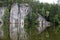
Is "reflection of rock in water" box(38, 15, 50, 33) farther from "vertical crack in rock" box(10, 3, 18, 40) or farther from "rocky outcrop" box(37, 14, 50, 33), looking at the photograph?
"vertical crack in rock" box(10, 3, 18, 40)

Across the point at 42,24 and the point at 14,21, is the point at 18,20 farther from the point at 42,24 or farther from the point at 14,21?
the point at 42,24

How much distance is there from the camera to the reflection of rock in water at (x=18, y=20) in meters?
1.76

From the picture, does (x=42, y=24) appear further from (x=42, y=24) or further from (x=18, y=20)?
(x=18, y=20)

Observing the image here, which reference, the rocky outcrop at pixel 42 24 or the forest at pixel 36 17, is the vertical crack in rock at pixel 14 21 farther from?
the rocky outcrop at pixel 42 24

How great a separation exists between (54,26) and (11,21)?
1.21 feet

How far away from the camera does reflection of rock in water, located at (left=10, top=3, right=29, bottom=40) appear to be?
176 centimetres

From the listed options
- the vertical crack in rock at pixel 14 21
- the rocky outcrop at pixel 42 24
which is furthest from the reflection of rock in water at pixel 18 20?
the rocky outcrop at pixel 42 24

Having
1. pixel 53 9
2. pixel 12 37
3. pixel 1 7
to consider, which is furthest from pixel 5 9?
pixel 53 9

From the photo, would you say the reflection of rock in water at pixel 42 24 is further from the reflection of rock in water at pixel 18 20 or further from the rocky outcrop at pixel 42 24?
the reflection of rock in water at pixel 18 20

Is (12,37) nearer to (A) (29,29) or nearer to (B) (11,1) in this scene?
(A) (29,29)

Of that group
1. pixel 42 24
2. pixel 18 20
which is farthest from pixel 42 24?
pixel 18 20

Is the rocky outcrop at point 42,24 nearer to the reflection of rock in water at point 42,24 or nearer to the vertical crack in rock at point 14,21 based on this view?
the reflection of rock in water at point 42,24

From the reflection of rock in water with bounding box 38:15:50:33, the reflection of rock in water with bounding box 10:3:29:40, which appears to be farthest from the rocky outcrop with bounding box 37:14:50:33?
the reflection of rock in water with bounding box 10:3:29:40

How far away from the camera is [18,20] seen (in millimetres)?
1762
